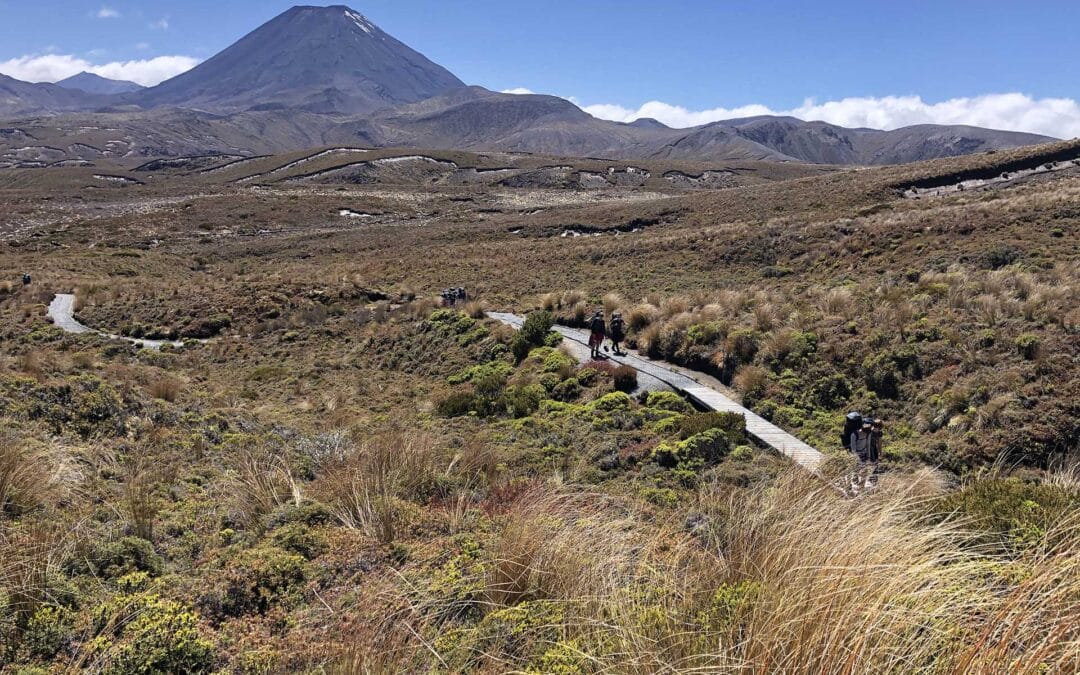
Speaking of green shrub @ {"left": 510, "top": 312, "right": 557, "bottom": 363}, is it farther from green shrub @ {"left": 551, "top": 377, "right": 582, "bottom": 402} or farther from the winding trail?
the winding trail

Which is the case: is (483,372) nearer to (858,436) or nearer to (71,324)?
(858,436)

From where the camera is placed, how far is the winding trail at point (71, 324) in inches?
909

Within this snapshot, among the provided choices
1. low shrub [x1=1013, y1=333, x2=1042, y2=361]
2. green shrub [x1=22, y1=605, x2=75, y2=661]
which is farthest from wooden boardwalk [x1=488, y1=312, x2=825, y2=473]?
green shrub [x1=22, y1=605, x2=75, y2=661]

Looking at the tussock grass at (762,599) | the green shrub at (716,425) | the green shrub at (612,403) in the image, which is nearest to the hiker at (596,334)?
the green shrub at (612,403)

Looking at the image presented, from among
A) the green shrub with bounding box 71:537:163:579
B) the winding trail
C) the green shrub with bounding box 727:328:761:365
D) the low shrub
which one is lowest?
the winding trail

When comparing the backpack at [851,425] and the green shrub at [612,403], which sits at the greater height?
the backpack at [851,425]

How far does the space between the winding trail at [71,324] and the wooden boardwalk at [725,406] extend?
1619 cm

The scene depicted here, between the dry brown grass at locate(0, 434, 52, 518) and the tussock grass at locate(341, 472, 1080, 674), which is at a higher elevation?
the tussock grass at locate(341, 472, 1080, 674)

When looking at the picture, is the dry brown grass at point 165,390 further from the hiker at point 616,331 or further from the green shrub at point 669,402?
the hiker at point 616,331

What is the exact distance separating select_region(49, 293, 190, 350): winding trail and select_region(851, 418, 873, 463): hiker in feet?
75.3

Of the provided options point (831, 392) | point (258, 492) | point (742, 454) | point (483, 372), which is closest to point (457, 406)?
point (483, 372)

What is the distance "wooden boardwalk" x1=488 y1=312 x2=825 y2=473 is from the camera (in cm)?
874

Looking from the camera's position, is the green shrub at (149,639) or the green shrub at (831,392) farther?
the green shrub at (831,392)

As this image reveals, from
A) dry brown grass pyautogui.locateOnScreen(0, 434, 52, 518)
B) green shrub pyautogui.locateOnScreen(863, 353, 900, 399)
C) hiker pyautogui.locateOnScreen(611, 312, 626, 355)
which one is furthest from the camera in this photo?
hiker pyautogui.locateOnScreen(611, 312, 626, 355)
